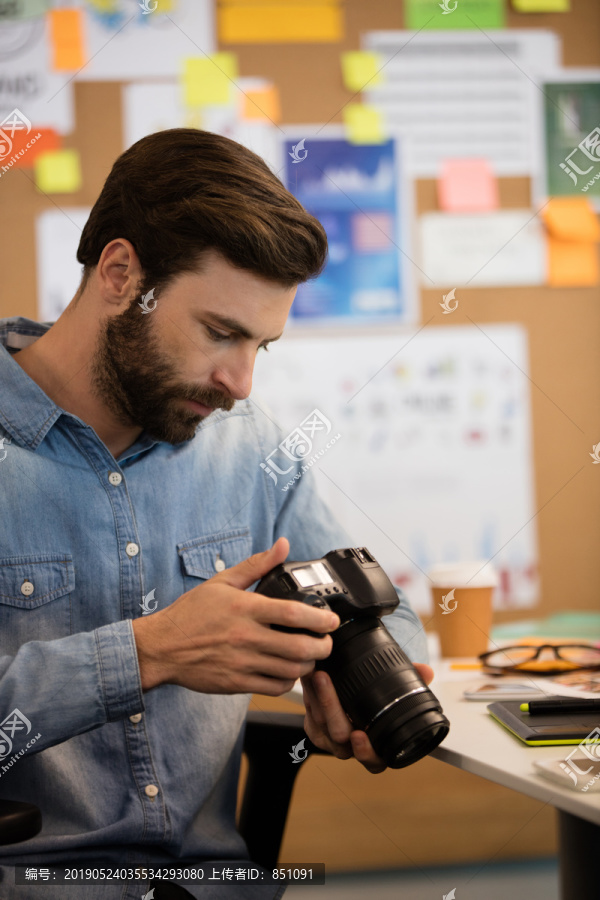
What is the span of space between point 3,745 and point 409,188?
1.45m

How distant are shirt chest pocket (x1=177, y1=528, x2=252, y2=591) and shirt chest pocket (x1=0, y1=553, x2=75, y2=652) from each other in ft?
0.42

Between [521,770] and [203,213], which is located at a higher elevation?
[203,213]

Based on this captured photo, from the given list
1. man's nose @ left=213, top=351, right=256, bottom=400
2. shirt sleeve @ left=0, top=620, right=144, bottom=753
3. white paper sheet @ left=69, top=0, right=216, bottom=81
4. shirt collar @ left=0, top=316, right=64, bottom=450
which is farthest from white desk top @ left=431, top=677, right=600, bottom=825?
white paper sheet @ left=69, top=0, right=216, bottom=81

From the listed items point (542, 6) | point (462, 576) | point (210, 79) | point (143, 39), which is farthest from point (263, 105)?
point (462, 576)

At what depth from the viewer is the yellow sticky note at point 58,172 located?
1.77 metres

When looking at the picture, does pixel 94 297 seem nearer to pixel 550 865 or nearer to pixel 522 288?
pixel 522 288

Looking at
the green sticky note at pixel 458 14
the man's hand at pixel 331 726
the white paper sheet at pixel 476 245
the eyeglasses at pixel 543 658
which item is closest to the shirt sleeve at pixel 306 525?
the eyeglasses at pixel 543 658

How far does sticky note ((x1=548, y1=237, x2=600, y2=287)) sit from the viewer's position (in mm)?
1861

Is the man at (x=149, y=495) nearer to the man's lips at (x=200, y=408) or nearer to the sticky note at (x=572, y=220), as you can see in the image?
the man's lips at (x=200, y=408)

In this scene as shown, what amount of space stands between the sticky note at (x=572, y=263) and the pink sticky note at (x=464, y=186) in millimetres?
177

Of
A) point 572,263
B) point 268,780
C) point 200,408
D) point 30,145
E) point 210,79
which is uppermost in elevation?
point 210,79

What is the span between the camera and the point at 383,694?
710 mm

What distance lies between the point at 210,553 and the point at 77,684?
275mm

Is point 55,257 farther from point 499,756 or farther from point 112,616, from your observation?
point 499,756
